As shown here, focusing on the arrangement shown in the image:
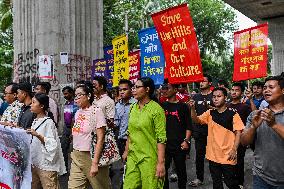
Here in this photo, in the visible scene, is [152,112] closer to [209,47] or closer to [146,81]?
[146,81]

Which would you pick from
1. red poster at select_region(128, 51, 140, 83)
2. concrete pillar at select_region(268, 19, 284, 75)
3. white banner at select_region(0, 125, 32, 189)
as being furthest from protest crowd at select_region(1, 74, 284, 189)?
concrete pillar at select_region(268, 19, 284, 75)

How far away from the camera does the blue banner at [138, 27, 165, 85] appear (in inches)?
253

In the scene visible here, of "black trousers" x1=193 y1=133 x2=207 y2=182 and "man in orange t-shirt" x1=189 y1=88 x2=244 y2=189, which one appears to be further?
"black trousers" x1=193 y1=133 x2=207 y2=182

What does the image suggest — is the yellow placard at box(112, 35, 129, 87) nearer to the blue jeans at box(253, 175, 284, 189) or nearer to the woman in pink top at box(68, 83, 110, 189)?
the woman in pink top at box(68, 83, 110, 189)

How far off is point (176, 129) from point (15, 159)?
7.75 feet

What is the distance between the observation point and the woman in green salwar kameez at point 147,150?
169 inches

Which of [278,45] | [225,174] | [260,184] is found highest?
[278,45]

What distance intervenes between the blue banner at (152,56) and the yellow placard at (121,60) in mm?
1223

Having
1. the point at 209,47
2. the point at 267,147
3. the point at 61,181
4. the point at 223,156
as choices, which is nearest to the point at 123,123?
the point at 61,181

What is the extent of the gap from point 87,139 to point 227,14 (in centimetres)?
3995

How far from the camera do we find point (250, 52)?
24.1 feet

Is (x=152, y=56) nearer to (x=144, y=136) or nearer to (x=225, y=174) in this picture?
(x=225, y=174)

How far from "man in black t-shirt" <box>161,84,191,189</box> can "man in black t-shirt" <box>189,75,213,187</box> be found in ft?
2.41

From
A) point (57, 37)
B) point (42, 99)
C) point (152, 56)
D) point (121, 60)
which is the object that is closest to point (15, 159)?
point (42, 99)
